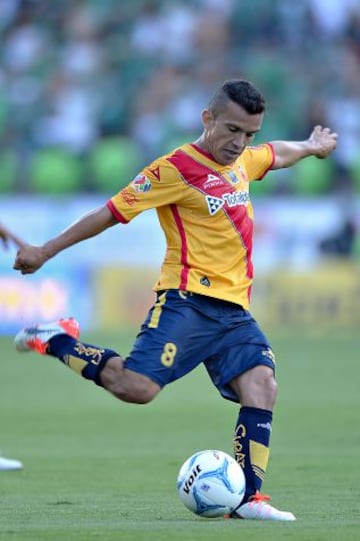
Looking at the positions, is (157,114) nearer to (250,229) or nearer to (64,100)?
(64,100)

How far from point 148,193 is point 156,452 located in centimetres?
411

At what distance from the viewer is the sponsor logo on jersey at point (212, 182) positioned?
24.1 ft

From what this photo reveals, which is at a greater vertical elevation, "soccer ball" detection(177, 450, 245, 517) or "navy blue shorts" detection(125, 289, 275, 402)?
"navy blue shorts" detection(125, 289, 275, 402)

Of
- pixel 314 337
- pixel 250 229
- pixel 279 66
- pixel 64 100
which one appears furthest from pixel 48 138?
pixel 250 229

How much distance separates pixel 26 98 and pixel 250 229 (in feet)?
58.6

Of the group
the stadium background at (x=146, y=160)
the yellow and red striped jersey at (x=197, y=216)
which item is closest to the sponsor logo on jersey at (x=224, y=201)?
the yellow and red striped jersey at (x=197, y=216)

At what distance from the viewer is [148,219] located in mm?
22203

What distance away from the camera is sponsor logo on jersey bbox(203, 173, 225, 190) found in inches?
289

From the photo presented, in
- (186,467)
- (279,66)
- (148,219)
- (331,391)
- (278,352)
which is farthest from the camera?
(279,66)

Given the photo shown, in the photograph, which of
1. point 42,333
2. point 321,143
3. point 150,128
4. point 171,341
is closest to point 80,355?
point 42,333

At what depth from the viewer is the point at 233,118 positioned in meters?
7.23

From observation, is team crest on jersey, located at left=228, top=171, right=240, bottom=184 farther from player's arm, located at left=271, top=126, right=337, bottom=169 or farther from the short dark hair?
player's arm, located at left=271, top=126, right=337, bottom=169

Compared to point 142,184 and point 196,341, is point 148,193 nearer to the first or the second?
point 142,184

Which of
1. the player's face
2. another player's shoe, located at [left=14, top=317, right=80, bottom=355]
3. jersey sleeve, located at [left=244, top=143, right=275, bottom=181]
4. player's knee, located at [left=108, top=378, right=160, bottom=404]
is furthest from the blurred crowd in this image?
player's knee, located at [left=108, top=378, right=160, bottom=404]
